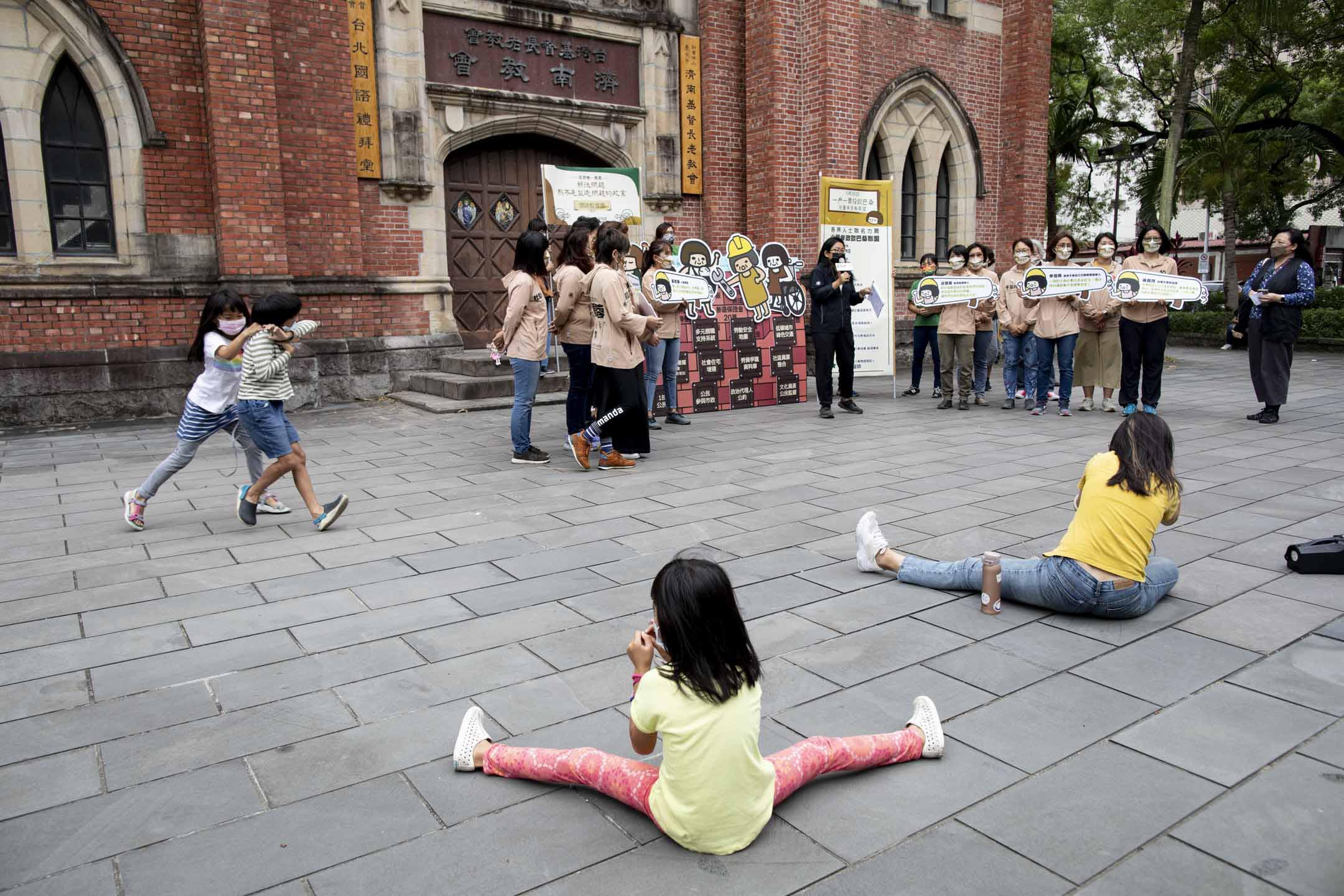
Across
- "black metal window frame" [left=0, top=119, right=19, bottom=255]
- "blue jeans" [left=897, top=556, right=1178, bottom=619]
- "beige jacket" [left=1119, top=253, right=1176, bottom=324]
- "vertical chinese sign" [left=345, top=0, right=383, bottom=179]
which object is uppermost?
"vertical chinese sign" [left=345, top=0, right=383, bottom=179]

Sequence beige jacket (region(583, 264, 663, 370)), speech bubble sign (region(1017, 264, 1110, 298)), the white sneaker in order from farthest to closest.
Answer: speech bubble sign (region(1017, 264, 1110, 298)) < beige jacket (region(583, 264, 663, 370)) < the white sneaker

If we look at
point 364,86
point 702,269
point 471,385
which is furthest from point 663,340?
point 364,86

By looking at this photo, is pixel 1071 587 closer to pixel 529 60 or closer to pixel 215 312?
pixel 215 312

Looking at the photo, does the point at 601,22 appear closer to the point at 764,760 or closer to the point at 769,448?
the point at 769,448

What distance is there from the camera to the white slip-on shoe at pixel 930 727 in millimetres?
2879

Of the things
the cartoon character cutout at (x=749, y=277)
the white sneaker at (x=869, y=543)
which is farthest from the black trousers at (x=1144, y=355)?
the white sneaker at (x=869, y=543)

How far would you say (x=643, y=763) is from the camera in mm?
2709

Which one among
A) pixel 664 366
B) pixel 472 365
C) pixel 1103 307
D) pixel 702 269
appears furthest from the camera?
pixel 472 365

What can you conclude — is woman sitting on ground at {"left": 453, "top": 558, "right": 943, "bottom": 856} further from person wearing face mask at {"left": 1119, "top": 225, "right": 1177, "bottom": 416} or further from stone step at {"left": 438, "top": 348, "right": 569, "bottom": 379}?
stone step at {"left": 438, "top": 348, "right": 569, "bottom": 379}

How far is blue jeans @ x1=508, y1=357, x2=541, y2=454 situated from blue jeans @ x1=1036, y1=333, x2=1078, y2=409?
5678 mm

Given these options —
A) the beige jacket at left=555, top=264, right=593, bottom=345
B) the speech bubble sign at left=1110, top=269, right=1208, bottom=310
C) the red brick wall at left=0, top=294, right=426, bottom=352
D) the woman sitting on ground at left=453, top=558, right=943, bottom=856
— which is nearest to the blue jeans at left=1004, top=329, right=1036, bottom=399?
the speech bubble sign at left=1110, top=269, right=1208, bottom=310

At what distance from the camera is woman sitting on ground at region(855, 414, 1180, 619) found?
3.83 m

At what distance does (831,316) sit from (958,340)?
5.47 feet

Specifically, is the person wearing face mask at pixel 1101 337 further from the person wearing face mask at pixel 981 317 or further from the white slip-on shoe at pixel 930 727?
the white slip-on shoe at pixel 930 727
